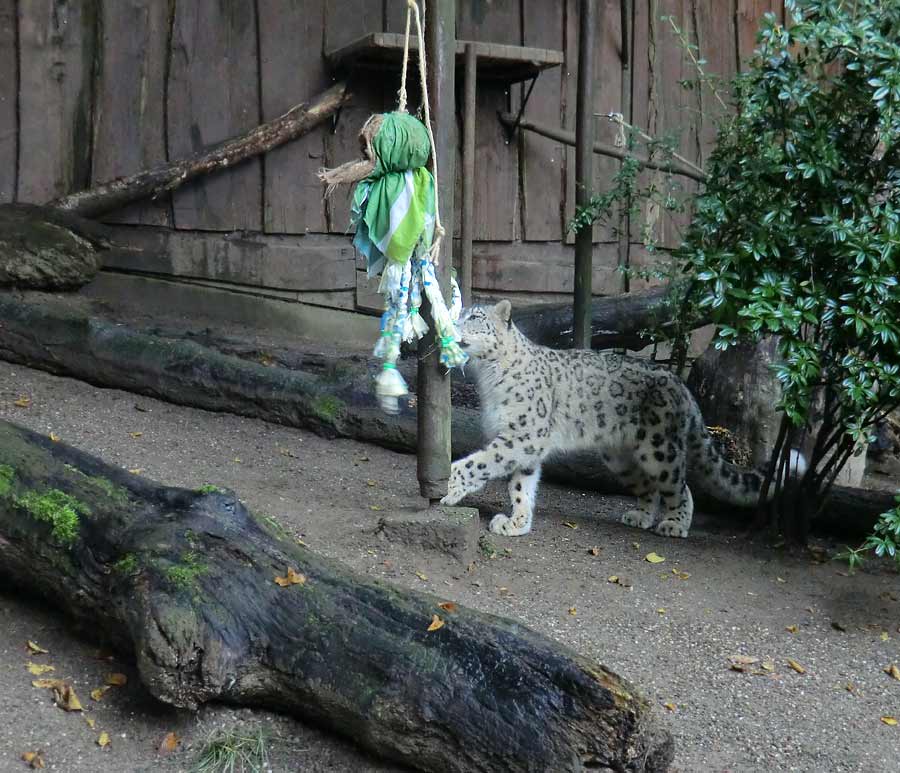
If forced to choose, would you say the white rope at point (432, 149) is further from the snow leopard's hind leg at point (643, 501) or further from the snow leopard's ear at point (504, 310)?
the snow leopard's hind leg at point (643, 501)

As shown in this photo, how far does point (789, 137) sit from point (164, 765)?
398cm

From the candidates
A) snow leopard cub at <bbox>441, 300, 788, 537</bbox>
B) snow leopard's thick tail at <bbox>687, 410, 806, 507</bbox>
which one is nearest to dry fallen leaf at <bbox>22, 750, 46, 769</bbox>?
snow leopard cub at <bbox>441, 300, 788, 537</bbox>

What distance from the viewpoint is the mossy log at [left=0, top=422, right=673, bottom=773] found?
3.28 metres

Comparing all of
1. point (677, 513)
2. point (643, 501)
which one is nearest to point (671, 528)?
point (677, 513)

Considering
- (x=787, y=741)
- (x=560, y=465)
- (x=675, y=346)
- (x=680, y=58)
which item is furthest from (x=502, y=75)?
(x=787, y=741)

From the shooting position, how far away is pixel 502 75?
928 cm

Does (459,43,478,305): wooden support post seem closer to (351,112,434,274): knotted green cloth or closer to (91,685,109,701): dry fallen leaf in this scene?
(351,112,434,274): knotted green cloth

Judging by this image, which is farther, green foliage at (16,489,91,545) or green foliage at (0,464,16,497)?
green foliage at (0,464,16,497)

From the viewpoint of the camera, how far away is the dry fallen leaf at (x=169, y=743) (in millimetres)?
3453

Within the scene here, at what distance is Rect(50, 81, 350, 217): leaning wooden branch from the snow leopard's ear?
9.81 feet

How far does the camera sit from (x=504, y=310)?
21.3ft

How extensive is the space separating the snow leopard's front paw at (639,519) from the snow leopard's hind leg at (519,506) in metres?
0.69

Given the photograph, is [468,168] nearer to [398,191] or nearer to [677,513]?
[677,513]

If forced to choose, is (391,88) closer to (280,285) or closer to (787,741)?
(280,285)
